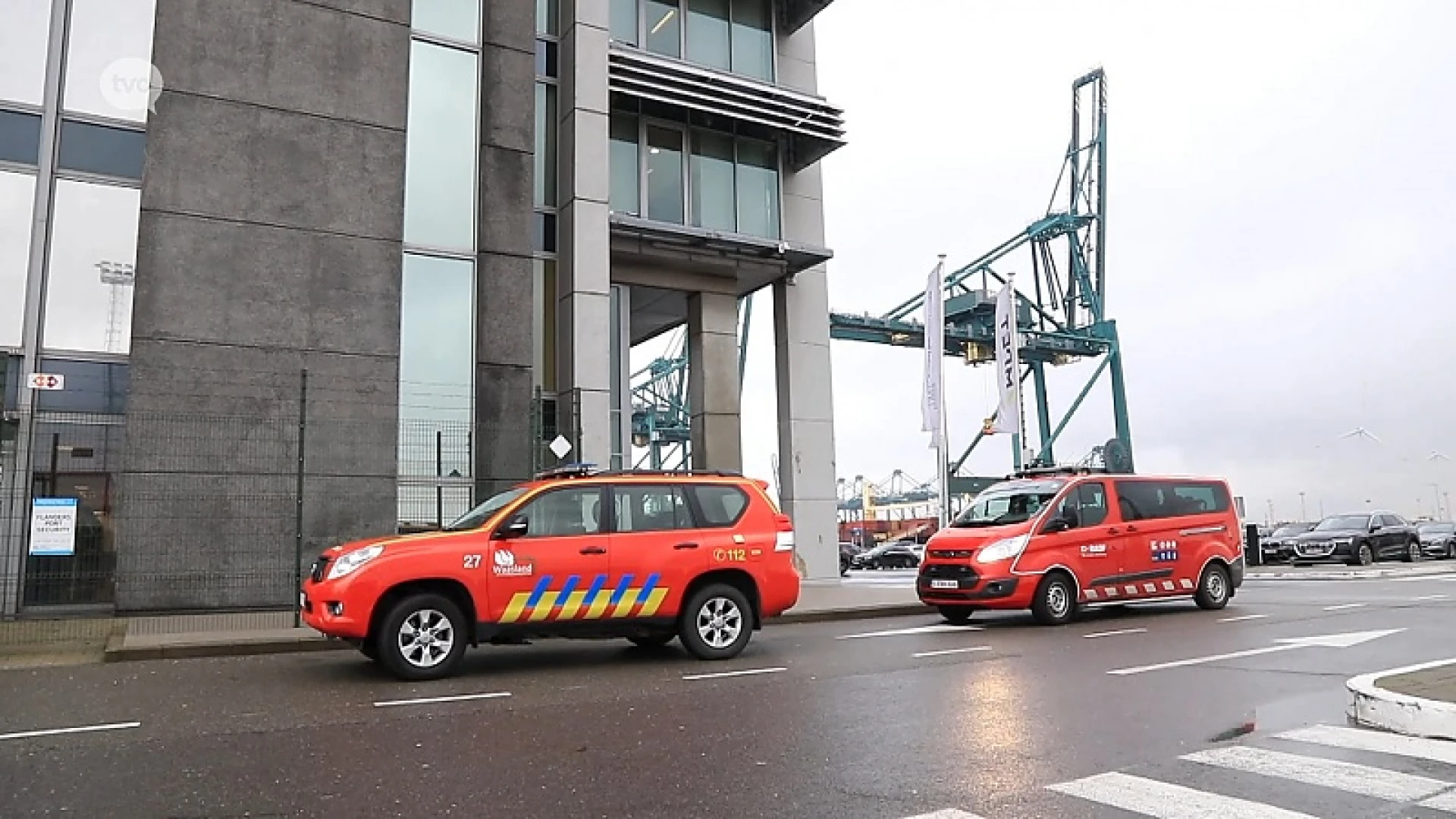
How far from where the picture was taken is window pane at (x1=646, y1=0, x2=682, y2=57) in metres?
22.7

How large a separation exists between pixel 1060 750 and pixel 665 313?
21529mm

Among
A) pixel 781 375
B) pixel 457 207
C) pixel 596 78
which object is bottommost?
pixel 781 375

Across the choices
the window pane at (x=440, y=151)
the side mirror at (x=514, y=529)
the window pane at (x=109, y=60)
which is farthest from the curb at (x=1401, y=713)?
the window pane at (x=109, y=60)

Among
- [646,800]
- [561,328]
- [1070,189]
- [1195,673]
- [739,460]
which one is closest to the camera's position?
[646,800]

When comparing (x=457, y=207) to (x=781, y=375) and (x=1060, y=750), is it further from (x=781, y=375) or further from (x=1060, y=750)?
(x=1060, y=750)

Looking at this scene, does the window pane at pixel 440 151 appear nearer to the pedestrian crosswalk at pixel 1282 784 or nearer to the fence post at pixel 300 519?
the fence post at pixel 300 519

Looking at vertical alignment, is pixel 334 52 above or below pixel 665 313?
above

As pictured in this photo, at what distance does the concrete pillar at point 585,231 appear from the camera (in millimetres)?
18797

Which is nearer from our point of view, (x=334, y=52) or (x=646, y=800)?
(x=646, y=800)

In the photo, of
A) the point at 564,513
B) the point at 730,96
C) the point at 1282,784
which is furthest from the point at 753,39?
the point at 1282,784

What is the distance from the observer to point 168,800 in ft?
16.6

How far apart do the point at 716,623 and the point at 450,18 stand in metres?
12.8

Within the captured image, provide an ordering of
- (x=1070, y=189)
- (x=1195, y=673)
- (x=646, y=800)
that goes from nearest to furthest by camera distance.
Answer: (x=646, y=800), (x=1195, y=673), (x=1070, y=189)

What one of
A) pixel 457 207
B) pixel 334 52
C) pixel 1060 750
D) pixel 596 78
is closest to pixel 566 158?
pixel 596 78
